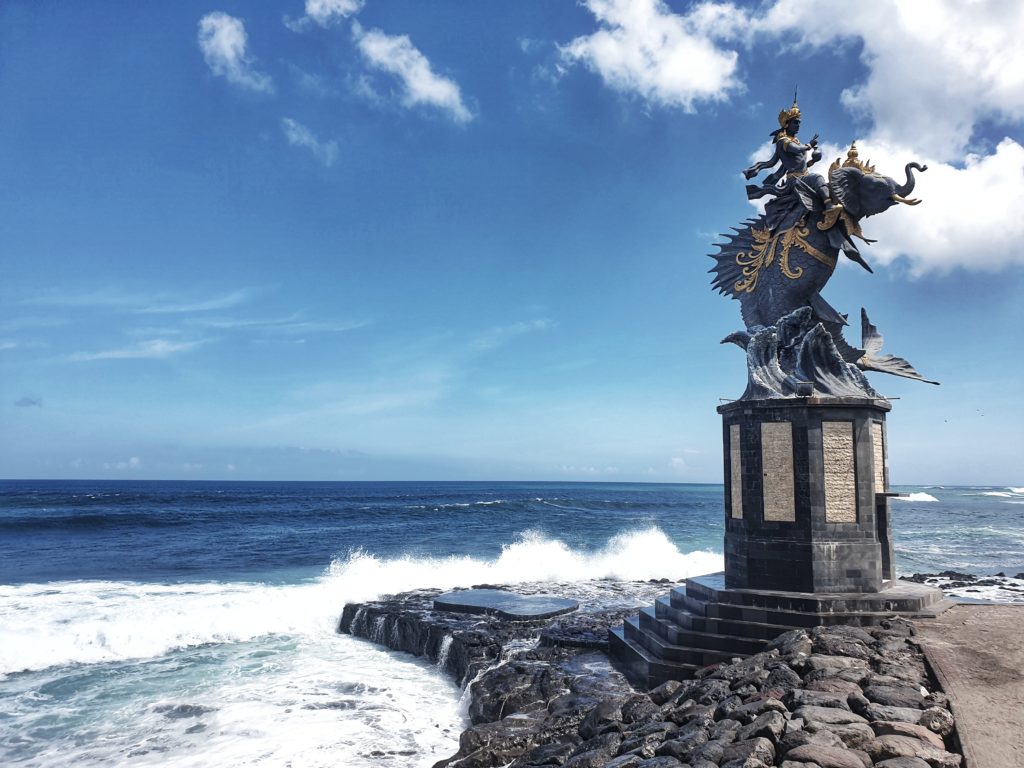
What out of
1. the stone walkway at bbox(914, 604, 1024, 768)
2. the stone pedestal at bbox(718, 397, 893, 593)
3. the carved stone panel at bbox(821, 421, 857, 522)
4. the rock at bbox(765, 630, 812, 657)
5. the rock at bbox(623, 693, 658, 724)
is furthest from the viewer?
the carved stone panel at bbox(821, 421, 857, 522)

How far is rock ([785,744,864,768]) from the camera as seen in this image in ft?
15.4

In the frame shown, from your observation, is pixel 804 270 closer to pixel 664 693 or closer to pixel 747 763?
pixel 664 693

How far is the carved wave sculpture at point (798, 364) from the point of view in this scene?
1025 cm

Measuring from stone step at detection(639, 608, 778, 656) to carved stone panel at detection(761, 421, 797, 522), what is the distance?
1.86m

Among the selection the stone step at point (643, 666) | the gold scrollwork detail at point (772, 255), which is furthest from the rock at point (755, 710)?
the gold scrollwork detail at point (772, 255)

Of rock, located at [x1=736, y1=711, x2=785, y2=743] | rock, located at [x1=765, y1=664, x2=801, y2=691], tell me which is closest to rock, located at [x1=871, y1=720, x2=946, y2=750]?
rock, located at [x1=736, y1=711, x2=785, y2=743]

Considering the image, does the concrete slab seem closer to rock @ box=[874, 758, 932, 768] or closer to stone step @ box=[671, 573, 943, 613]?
stone step @ box=[671, 573, 943, 613]

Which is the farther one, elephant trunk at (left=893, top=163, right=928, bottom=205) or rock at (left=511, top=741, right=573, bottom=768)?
elephant trunk at (left=893, top=163, right=928, bottom=205)

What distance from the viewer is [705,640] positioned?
9.32 m

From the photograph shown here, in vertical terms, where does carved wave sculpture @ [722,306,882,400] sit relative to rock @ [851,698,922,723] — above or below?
above

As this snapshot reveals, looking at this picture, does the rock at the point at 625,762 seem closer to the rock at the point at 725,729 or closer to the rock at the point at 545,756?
the rock at the point at 725,729

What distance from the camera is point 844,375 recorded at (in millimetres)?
10438

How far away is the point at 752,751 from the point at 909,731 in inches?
49.2

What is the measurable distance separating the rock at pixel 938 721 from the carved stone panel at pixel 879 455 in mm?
5295
